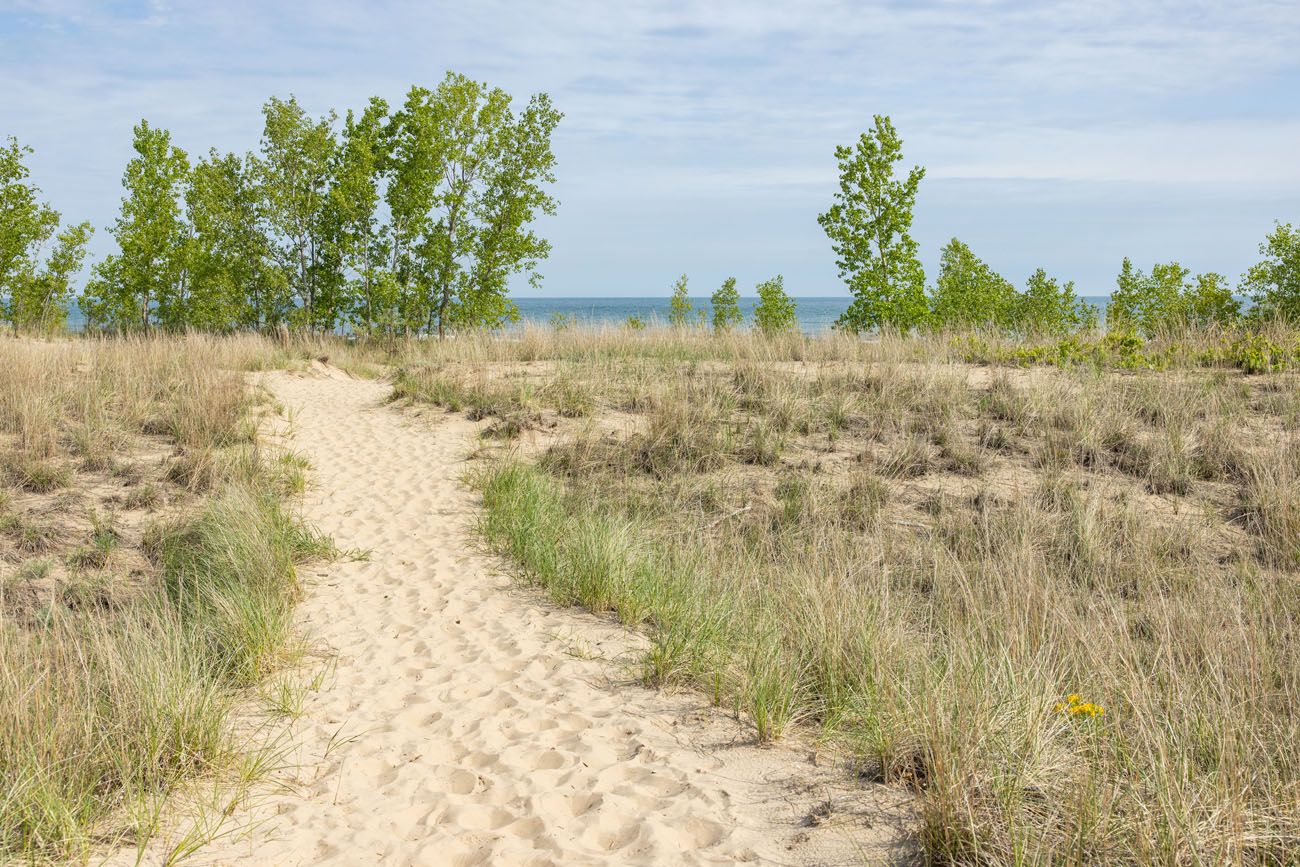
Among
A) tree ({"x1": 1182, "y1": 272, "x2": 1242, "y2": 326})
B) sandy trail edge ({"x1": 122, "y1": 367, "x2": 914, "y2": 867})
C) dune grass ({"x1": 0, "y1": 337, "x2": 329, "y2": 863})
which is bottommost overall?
sandy trail edge ({"x1": 122, "y1": 367, "x2": 914, "y2": 867})

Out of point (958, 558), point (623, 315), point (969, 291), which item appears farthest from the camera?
point (623, 315)

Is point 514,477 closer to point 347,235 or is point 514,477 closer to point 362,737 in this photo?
point 362,737

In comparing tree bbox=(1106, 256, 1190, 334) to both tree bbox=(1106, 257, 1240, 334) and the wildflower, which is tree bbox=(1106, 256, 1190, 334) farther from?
the wildflower

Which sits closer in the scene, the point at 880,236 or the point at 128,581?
the point at 128,581

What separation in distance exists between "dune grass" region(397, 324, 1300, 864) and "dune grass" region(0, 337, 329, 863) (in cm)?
254

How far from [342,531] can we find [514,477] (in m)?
2.08

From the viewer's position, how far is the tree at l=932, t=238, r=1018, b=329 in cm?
3884

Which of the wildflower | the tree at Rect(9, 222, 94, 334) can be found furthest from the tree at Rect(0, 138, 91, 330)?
the wildflower

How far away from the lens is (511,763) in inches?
189

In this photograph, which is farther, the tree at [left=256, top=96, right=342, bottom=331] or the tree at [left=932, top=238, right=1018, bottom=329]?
the tree at [left=932, top=238, right=1018, bottom=329]

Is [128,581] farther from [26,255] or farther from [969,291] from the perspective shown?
[969,291]

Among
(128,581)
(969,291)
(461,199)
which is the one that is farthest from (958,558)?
(969,291)

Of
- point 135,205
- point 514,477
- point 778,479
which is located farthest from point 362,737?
point 135,205

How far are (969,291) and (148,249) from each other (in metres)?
32.9
